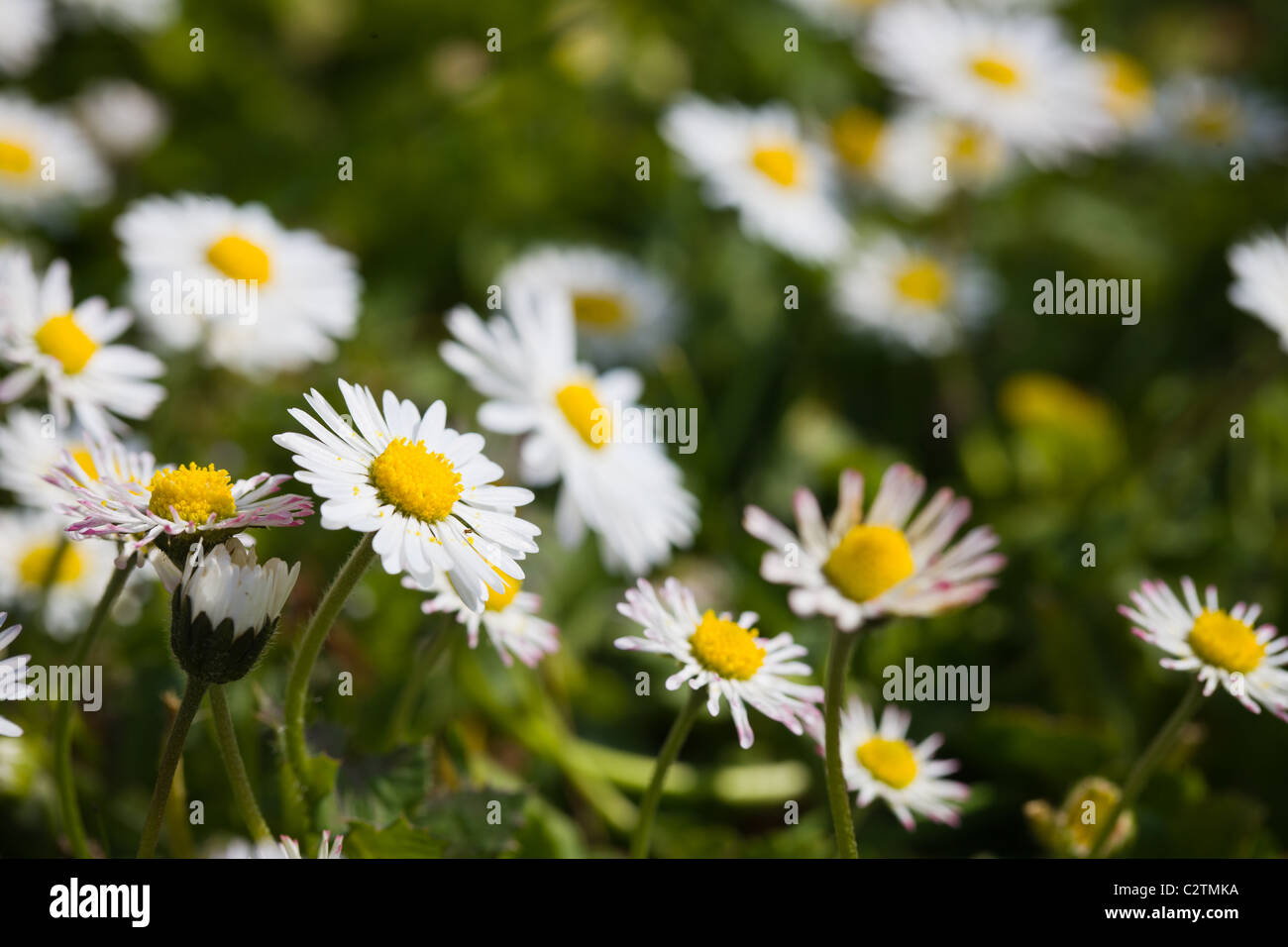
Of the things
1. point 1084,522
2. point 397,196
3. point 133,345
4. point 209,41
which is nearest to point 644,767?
point 1084,522

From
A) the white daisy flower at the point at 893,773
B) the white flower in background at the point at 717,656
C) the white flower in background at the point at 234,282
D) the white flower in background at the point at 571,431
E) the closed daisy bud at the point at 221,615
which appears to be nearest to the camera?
the closed daisy bud at the point at 221,615

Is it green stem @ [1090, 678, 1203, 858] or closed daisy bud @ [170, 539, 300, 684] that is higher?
closed daisy bud @ [170, 539, 300, 684]

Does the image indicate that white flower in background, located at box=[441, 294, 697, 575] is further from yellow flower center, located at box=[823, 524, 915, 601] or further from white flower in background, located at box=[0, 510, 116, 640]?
white flower in background, located at box=[0, 510, 116, 640]

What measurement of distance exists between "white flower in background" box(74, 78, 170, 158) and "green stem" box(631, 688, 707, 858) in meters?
1.53

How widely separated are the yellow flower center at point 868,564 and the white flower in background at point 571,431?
0.30 meters

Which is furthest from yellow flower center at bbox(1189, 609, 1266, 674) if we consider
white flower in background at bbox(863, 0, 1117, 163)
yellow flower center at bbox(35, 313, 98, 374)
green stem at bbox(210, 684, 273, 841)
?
white flower in background at bbox(863, 0, 1117, 163)

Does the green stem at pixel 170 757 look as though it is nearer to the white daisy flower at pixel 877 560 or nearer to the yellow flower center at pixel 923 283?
the white daisy flower at pixel 877 560

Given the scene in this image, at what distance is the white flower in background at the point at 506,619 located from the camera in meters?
0.89

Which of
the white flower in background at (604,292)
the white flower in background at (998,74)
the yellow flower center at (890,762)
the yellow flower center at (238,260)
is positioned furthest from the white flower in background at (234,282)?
the white flower in background at (998,74)

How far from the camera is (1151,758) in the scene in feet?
3.03

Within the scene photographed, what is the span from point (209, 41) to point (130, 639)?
52.2 inches

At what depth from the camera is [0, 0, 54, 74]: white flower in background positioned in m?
1.81

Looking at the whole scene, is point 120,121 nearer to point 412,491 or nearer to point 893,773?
point 412,491
